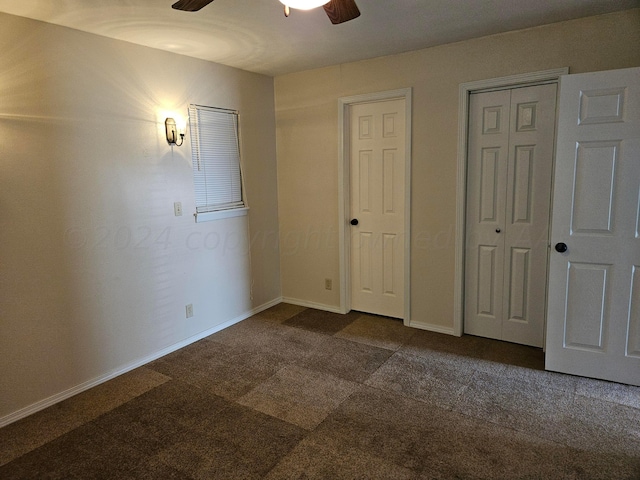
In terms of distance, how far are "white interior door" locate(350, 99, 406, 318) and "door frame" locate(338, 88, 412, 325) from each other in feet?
0.18

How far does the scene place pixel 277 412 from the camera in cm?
262

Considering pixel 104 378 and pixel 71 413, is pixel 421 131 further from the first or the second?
pixel 71 413

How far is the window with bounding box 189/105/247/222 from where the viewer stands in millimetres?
3676

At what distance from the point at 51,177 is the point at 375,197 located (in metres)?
2.65

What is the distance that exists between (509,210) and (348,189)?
59.1 inches

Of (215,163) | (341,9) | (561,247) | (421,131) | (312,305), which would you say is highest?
(341,9)

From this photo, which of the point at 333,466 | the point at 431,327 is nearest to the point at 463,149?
the point at 431,327

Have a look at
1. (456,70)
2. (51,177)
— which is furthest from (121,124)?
(456,70)

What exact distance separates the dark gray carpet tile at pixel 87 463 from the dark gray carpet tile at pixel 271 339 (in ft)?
4.31

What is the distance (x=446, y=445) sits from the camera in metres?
2.26

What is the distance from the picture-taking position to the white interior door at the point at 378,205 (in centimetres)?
391

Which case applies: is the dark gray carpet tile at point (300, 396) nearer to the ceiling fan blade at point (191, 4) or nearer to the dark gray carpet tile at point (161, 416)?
the dark gray carpet tile at point (161, 416)

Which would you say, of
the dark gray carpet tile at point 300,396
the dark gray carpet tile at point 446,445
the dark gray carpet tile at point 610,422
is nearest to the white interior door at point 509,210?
the dark gray carpet tile at point 610,422

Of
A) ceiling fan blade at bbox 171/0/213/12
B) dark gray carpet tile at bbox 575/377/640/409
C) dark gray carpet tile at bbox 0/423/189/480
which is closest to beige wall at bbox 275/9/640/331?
dark gray carpet tile at bbox 575/377/640/409
